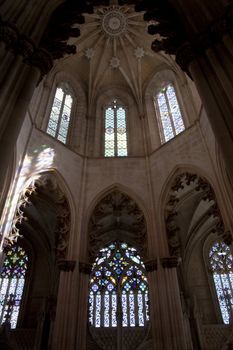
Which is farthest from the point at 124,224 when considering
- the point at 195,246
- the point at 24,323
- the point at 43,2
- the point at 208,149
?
the point at 43,2

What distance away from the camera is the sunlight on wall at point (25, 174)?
827 cm

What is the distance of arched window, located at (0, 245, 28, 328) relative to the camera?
13219 mm

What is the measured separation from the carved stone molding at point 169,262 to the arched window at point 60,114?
21.5 ft

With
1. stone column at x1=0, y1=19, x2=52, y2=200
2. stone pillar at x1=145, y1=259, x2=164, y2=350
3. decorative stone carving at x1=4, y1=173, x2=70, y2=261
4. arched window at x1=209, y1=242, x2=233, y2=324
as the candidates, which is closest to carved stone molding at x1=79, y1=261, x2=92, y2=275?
decorative stone carving at x1=4, y1=173, x2=70, y2=261

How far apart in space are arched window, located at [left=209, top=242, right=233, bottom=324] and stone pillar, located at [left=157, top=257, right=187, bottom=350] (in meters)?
6.21

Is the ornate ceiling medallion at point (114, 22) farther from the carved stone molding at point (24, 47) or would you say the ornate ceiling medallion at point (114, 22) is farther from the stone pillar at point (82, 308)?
the stone pillar at point (82, 308)

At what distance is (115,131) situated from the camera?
45.6 ft

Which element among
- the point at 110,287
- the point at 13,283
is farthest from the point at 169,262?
the point at 13,283

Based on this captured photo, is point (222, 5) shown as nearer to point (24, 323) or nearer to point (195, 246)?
point (195, 246)

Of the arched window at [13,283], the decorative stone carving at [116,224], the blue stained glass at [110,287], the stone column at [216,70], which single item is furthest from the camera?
the blue stained glass at [110,287]

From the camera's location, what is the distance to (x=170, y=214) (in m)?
10.2

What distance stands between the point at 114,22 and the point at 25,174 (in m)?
9.81

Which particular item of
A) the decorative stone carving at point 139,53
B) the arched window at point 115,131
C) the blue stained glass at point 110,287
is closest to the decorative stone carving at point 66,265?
the arched window at point 115,131

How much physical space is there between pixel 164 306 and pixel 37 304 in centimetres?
777
